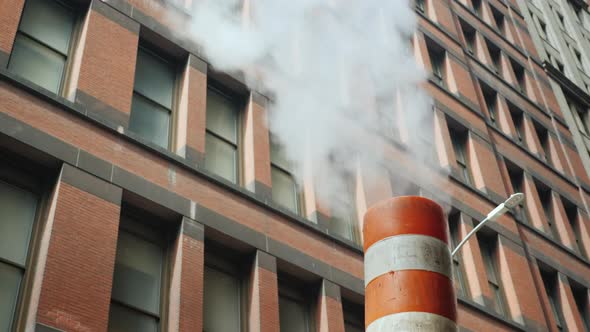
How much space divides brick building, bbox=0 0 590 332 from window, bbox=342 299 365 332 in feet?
0.14

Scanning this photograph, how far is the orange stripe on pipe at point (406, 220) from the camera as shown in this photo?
612 centimetres

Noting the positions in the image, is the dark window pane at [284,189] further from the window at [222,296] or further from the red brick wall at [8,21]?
the red brick wall at [8,21]

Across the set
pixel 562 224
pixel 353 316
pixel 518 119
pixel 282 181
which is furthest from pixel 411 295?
pixel 518 119

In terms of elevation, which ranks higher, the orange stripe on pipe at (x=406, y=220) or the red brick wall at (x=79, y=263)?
the red brick wall at (x=79, y=263)

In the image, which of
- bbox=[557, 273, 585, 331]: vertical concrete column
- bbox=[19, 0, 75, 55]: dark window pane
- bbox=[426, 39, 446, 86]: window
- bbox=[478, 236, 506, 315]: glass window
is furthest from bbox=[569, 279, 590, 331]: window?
bbox=[19, 0, 75, 55]: dark window pane

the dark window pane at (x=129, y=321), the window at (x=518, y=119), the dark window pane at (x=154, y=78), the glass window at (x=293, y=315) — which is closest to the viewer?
the dark window pane at (x=129, y=321)

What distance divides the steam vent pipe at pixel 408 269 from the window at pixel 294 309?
550 centimetres

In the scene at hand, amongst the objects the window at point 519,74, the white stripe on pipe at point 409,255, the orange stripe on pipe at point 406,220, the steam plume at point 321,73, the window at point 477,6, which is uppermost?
the window at point 477,6

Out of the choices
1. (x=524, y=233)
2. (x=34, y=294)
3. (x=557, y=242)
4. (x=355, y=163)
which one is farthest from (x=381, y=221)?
(x=557, y=242)

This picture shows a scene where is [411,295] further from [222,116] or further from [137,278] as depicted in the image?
[222,116]

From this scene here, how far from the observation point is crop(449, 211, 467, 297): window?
51.1ft

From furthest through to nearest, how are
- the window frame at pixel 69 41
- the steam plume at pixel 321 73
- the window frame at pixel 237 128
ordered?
the steam plume at pixel 321 73 → the window frame at pixel 237 128 → the window frame at pixel 69 41

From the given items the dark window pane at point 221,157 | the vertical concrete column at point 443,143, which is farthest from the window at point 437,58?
the dark window pane at point 221,157

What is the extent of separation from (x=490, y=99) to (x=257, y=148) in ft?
39.7
